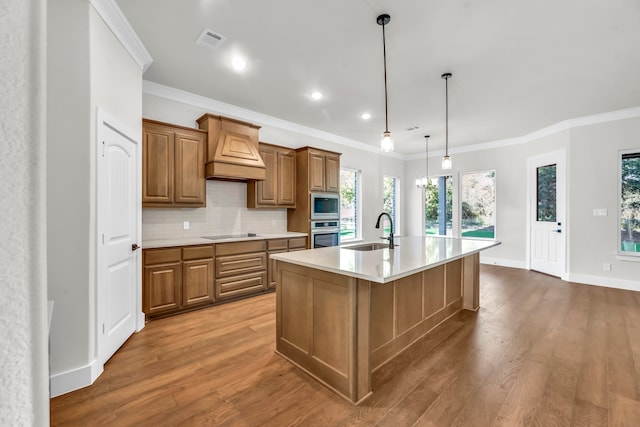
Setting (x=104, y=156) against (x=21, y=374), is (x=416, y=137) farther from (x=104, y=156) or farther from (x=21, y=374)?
(x=21, y=374)

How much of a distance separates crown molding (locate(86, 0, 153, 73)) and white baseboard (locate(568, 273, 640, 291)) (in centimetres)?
697

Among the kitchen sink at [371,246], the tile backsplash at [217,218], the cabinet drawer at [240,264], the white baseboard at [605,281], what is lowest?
the white baseboard at [605,281]

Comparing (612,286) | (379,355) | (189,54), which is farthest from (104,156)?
(612,286)

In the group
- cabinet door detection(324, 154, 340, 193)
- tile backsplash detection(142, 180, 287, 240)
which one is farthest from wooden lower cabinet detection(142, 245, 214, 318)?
cabinet door detection(324, 154, 340, 193)

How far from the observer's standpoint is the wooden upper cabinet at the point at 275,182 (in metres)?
4.53

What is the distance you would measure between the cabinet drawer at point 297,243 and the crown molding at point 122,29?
288cm

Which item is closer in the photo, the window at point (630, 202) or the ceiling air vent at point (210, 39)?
the ceiling air vent at point (210, 39)

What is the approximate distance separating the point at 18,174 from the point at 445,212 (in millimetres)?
7864

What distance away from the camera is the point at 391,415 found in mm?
1846

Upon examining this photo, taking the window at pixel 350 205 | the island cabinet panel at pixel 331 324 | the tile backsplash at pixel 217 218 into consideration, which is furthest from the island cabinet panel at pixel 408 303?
the window at pixel 350 205

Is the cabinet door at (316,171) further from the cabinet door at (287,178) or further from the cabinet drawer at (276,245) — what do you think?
the cabinet drawer at (276,245)

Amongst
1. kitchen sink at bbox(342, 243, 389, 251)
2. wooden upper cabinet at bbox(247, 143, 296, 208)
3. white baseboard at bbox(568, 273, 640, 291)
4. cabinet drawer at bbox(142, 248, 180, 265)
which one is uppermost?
wooden upper cabinet at bbox(247, 143, 296, 208)

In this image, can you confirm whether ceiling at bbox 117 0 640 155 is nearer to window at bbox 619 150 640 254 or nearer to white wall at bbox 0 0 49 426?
window at bbox 619 150 640 254

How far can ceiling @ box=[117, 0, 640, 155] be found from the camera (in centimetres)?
238
